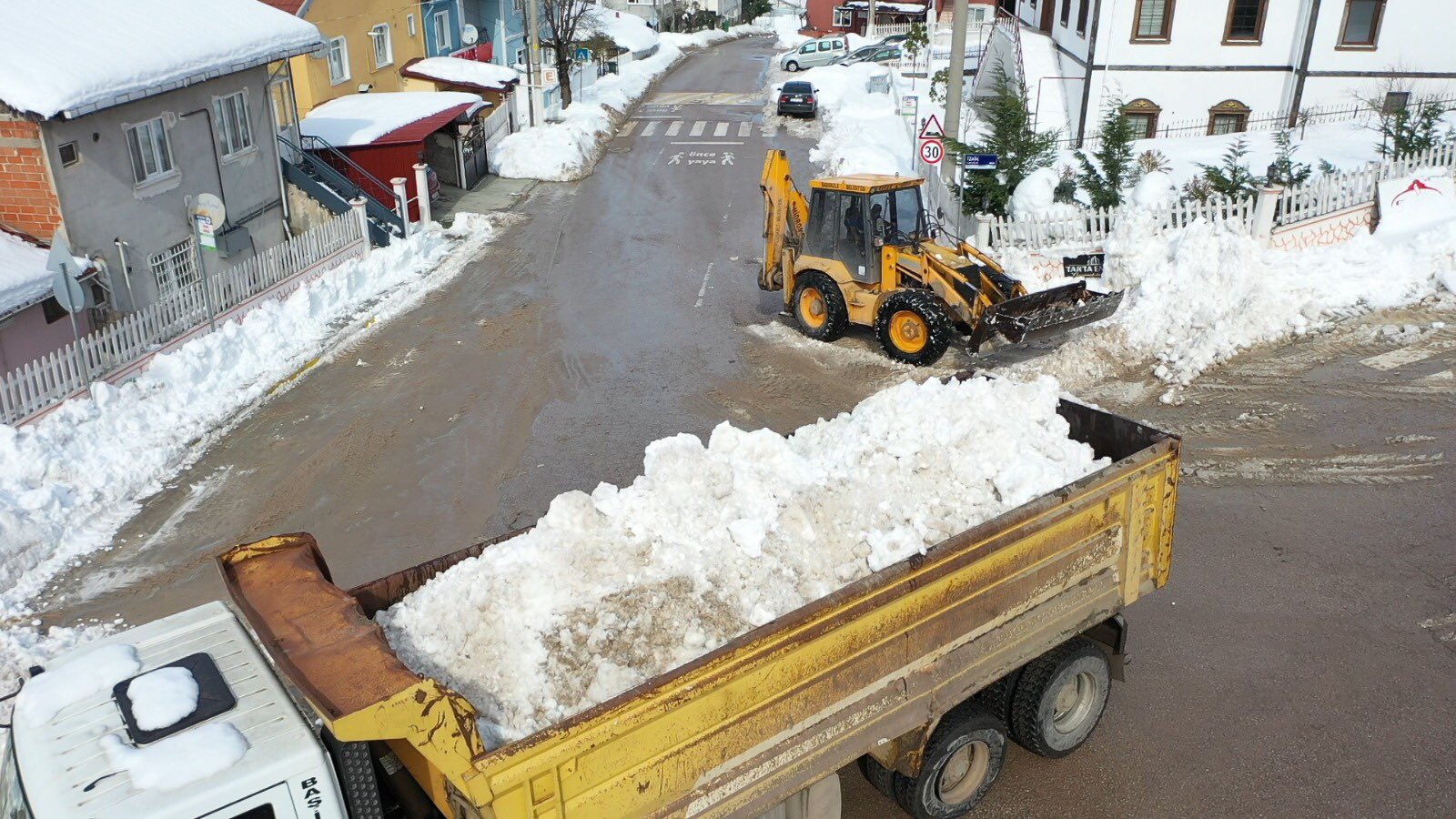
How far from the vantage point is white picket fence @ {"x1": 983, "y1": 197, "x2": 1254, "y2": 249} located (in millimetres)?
15273

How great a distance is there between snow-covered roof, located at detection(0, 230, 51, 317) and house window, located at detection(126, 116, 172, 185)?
6.64 ft

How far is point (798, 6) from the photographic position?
273 ft

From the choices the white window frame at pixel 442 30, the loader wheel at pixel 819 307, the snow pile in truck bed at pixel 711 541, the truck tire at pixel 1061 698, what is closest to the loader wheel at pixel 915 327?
the loader wheel at pixel 819 307

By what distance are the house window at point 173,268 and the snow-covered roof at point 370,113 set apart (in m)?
6.24

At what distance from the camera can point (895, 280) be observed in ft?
44.6

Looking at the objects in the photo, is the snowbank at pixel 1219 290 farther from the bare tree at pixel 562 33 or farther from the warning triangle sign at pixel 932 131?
the bare tree at pixel 562 33

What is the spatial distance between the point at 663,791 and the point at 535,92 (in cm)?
2806

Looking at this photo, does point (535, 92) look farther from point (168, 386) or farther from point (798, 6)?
point (798, 6)

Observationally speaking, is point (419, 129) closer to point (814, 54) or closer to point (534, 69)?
point (534, 69)

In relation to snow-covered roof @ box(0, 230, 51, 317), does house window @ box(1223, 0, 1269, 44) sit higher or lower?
higher

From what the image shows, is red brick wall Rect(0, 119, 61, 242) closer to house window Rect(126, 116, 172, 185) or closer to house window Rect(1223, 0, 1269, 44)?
house window Rect(126, 116, 172, 185)

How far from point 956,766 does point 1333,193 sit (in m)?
12.8

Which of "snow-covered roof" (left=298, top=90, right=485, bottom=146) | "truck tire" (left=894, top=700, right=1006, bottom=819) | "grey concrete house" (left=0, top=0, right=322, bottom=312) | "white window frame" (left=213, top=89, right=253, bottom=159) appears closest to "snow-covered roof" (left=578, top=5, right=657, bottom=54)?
"snow-covered roof" (left=298, top=90, right=485, bottom=146)

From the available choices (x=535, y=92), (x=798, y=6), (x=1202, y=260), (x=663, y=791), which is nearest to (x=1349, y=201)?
(x=1202, y=260)
